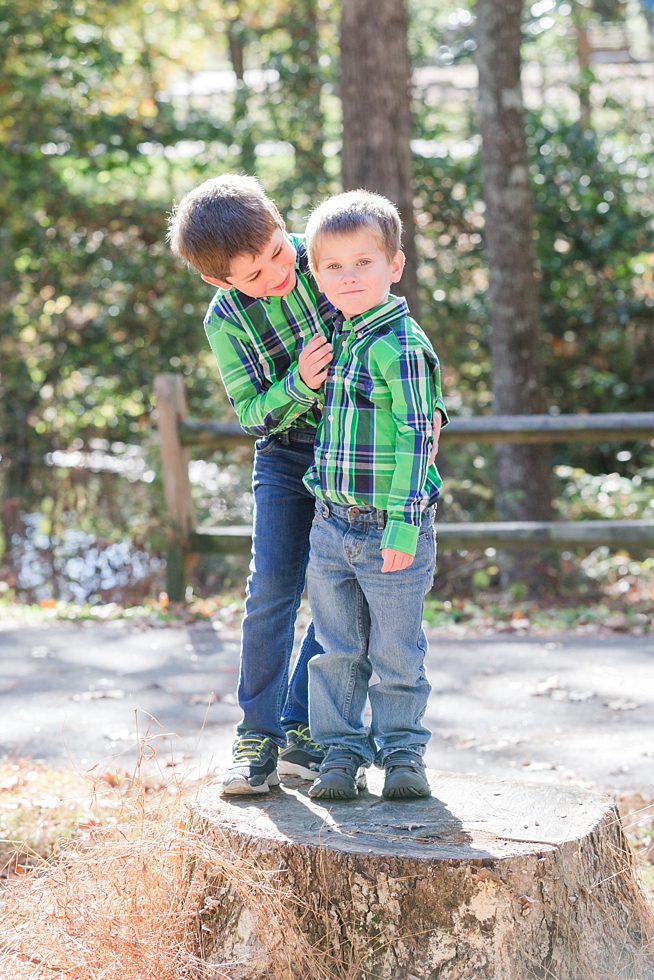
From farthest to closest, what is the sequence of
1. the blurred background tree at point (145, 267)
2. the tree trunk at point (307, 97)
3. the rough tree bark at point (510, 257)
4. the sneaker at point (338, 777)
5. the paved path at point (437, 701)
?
the tree trunk at point (307, 97)
the blurred background tree at point (145, 267)
the rough tree bark at point (510, 257)
the paved path at point (437, 701)
the sneaker at point (338, 777)

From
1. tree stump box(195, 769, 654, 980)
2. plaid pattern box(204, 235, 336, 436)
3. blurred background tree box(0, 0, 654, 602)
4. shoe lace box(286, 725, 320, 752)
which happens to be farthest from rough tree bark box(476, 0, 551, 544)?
tree stump box(195, 769, 654, 980)

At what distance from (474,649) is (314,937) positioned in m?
3.21

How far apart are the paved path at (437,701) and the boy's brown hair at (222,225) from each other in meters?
1.44

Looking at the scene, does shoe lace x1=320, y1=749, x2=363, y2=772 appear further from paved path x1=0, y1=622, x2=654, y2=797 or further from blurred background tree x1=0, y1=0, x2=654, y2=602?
blurred background tree x1=0, y1=0, x2=654, y2=602

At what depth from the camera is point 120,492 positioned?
9359 millimetres

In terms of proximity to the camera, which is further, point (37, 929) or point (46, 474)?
point (46, 474)

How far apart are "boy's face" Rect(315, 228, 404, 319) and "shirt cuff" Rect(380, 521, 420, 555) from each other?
1.69 feet

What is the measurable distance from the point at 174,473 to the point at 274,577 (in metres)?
3.98

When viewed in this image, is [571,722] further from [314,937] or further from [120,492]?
[120,492]

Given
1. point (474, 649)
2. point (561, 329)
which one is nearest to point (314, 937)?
point (474, 649)

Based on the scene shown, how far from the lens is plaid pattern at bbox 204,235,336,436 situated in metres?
2.66

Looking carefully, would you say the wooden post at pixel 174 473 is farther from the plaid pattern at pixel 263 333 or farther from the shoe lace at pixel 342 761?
the shoe lace at pixel 342 761

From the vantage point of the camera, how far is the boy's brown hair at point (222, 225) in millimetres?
2420

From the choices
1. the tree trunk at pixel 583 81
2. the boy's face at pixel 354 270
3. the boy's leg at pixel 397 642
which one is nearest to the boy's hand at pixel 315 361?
the boy's face at pixel 354 270
